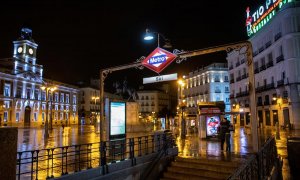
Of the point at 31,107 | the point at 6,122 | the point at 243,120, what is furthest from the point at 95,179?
the point at 31,107

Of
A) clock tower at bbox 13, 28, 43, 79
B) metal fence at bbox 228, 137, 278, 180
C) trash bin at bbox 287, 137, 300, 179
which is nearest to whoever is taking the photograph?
metal fence at bbox 228, 137, 278, 180

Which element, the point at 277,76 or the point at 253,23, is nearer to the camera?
the point at 277,76

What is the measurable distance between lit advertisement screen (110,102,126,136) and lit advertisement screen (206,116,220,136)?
11151 millimetres

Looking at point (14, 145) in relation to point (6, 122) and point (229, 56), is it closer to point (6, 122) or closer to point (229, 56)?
point (229, 56)

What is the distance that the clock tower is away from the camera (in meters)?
70.0

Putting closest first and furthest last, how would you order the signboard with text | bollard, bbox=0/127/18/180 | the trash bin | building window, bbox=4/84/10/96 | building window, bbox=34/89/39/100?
bollard, bbox=0/127/18/180 < the trash bin < the signboard with text < building window, bbox=4/84/10/96 < building window, bbox=34/89/39/100

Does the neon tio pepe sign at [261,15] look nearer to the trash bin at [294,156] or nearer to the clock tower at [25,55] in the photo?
the trash bin at [294,156]

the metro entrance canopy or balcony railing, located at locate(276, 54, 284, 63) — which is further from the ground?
balcony railing, located at locate(276, 54, 284, 63)

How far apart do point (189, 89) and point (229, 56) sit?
Answer: 81.6 ft

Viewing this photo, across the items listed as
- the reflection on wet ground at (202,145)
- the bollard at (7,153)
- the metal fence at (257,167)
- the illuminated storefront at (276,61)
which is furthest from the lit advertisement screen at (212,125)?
the bollard at (7,153)

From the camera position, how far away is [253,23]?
48062 millimetres

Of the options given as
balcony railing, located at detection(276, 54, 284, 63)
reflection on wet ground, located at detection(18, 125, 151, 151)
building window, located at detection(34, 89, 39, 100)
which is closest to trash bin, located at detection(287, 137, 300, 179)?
reflection on wet ground, located at detection(18, 125, 151, 151)

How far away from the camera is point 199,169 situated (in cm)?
1102

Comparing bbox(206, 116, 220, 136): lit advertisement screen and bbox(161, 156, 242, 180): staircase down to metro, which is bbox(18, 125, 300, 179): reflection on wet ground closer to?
bbox(161, 156, 242, 180): staircase down to metro
